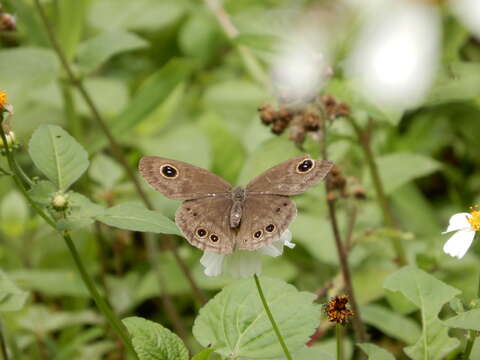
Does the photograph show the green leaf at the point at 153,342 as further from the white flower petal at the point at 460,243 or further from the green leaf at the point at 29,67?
the green leaf at the point at 29,67

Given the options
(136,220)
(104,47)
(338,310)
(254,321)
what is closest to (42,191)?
(136,220)

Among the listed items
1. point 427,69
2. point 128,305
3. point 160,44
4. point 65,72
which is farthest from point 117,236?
point 160,44

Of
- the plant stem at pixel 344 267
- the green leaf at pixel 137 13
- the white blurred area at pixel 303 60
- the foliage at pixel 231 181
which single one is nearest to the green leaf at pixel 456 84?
the foliage at pixel 231 181

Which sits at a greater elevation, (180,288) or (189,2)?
(189,2)

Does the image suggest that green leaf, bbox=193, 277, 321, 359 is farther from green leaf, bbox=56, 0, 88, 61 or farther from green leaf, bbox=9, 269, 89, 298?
green leaf, bbox=56, 0, 88, 61

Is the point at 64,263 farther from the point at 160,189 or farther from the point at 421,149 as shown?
the point at 160,189

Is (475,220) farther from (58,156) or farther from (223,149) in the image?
(223,149)
